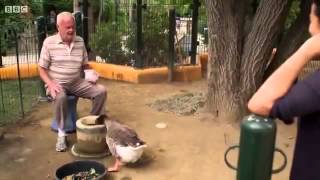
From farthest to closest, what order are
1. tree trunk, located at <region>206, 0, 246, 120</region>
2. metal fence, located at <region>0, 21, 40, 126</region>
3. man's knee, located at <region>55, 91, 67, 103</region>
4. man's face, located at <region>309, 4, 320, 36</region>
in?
metal fence, located at <region>0, 21, 40, 126</region>, tree trunk, located at <region>206, 0, 246, 120</region>, man's knee, located at <region>55, 91, 67, 103</region>, man's face, located at <region>309, 4, 320, 36</region>

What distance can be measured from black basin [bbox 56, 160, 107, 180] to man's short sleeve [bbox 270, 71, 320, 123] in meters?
2.66

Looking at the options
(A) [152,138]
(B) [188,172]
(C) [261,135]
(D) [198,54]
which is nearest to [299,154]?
(C) [261,135]

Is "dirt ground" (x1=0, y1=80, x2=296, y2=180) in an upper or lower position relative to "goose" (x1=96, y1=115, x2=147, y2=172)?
lower

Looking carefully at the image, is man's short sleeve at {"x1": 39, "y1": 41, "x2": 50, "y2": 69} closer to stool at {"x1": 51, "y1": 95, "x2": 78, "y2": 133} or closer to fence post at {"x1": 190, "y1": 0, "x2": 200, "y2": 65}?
stool at {"x1": 51, "y1": 95, "x2": 78, "y2": 133}

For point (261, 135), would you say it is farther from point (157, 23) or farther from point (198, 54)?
point (198, 54)

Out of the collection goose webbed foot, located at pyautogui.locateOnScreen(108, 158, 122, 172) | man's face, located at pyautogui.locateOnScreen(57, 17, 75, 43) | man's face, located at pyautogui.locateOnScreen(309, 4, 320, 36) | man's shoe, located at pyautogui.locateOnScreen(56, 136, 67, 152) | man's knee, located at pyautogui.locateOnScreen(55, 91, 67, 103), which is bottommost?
goose webbed foot, located at pyautogui.locateOnScreen(108, 158, 122, 172)

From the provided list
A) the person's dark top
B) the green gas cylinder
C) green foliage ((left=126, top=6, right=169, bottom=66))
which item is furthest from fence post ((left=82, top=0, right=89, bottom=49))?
the green gas cylinder

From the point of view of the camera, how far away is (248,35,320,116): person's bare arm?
6.07 ft

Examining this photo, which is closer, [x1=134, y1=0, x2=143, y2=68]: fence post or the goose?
the goose

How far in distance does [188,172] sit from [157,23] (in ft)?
14.5

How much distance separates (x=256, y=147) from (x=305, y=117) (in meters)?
0.26

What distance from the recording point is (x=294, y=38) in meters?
5.78

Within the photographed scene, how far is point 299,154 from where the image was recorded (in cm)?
202

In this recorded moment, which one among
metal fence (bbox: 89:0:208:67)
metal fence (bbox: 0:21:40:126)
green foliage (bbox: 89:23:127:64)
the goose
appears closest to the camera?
the goose
